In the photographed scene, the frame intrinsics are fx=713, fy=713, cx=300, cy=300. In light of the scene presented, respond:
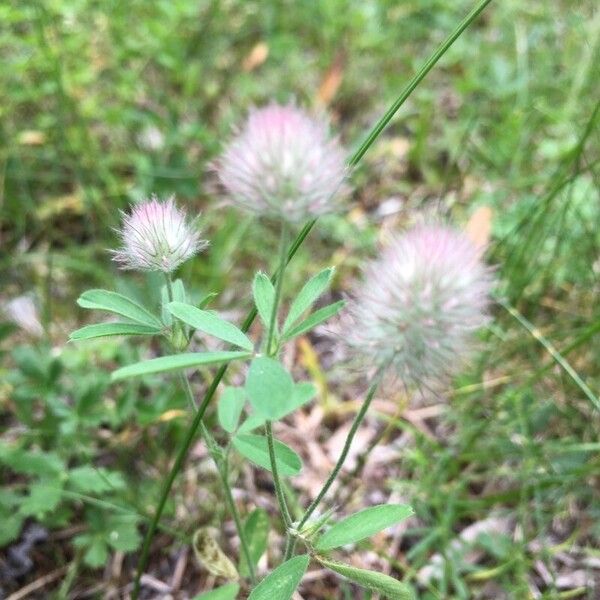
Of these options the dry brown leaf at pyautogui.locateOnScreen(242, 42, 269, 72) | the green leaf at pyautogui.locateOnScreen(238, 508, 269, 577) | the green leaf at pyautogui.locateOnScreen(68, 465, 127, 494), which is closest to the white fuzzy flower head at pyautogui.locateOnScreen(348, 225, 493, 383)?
the green leaf at pyautogui.locateOnScreen(238, 508, 269, 577)

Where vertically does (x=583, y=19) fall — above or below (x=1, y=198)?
above

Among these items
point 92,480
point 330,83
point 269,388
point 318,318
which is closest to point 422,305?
point 318,318

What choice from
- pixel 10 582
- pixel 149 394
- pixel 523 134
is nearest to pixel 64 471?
pixel 10 582

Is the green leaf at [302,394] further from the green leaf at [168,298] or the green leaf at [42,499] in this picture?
the green leaf at [42,499]

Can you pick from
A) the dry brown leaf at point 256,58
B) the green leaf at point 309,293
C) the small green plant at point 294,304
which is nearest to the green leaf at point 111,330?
the small green plant at point 294,304

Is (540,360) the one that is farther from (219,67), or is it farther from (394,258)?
(219,67)

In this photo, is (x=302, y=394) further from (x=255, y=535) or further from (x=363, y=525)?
(x=255, y=535)
